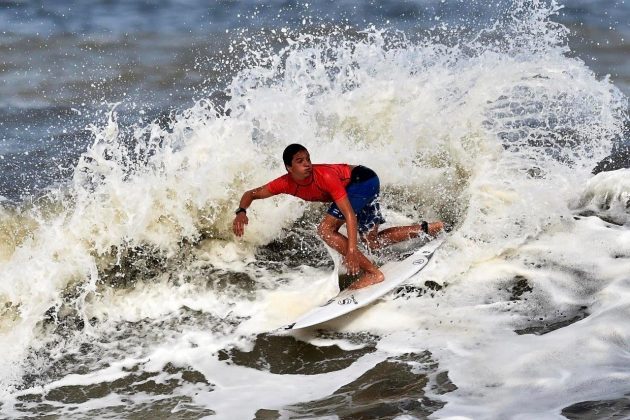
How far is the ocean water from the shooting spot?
489 centimetres

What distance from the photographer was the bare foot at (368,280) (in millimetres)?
6211

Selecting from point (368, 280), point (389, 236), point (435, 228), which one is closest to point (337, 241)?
point (368, 280)

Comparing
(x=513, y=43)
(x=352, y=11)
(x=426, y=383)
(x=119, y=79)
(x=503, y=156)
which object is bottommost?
(x=426, y=383)

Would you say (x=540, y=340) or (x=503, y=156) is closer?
(x=540, y=340)

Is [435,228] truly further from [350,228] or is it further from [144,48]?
[144,48]

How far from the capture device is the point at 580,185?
8.01m

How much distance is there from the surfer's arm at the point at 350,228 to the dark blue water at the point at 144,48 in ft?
14.7

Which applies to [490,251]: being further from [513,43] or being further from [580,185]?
[513,43]

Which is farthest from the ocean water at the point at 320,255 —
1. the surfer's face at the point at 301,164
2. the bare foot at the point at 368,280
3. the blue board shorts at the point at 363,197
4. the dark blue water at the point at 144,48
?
the surfer's face at the point at 301,164

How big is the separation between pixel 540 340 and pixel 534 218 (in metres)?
2.26

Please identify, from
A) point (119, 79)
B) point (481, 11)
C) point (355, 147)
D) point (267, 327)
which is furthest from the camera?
point (481, 11)

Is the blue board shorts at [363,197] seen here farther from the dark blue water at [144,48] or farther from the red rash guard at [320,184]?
the dark blue water at [144,48]

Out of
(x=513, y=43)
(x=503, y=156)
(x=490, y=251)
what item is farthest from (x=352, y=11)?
(x=490, y=251)

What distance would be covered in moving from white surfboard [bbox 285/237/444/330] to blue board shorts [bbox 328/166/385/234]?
0.43 meters
